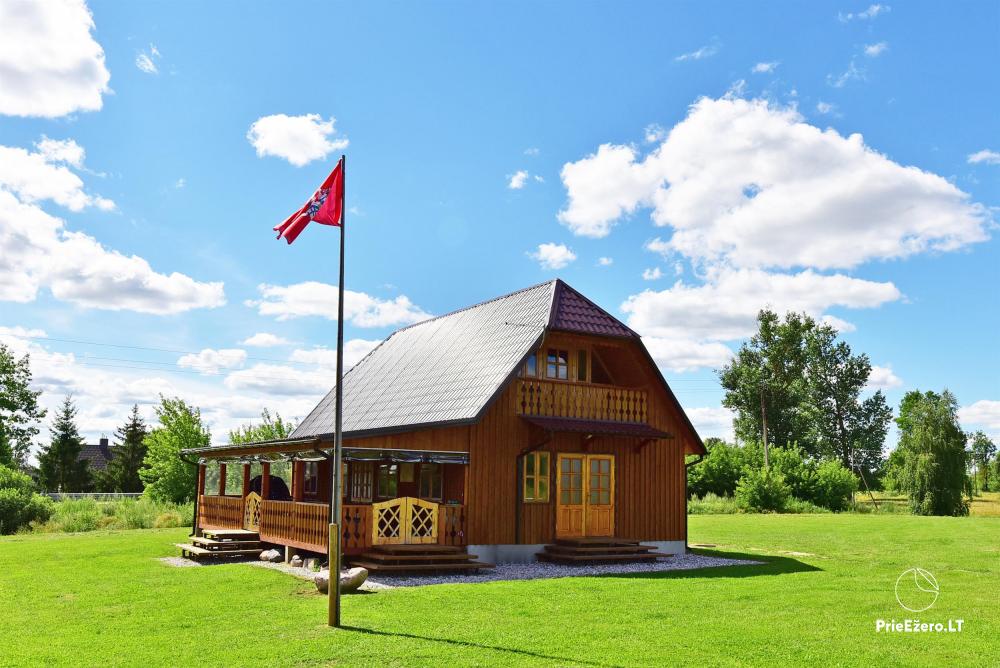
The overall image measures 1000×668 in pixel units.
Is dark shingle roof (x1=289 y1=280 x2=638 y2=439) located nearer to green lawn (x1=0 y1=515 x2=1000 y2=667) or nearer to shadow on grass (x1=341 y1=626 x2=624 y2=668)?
green lawn (x1=0 y1=515 x2=1000 y2=667)

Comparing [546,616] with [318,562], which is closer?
[546,616]

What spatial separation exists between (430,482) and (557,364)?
383 cm

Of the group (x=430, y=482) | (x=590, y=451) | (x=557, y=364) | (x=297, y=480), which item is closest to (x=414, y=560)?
(x=430, y=482)

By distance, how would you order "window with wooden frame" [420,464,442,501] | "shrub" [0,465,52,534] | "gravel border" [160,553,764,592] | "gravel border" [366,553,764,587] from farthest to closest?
"shrub" [0,465,52,534] → "window with wooden frame" [420,464,442,501] → "gravel border" [366,553,764,587] → "gravel border" [160,553,764,592]

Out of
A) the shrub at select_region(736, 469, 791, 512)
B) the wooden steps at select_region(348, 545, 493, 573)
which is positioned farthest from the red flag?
the shrub at select_region(736, 469, 791, 512)

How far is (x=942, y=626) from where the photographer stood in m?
10.4

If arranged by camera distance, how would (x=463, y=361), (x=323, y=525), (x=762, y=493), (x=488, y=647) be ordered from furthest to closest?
(x=762, y=493)
(x=463, y=361)
(x=323, y=525)
(x=488, y=647)


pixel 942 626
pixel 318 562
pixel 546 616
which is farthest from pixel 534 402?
pixel 942 626

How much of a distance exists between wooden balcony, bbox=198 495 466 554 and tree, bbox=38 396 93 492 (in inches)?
1749

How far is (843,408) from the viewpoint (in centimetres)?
6200

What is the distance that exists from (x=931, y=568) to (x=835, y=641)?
9.19 m

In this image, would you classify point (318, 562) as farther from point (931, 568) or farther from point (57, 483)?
point (57, 483)

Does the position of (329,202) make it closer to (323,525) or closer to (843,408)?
(323,525)

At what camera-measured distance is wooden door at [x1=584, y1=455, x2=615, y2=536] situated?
61.1ft
